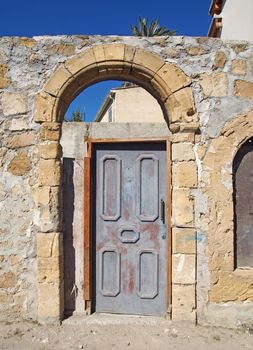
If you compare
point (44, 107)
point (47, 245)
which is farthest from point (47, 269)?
point (44, 107)

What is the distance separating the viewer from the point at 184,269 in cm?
359

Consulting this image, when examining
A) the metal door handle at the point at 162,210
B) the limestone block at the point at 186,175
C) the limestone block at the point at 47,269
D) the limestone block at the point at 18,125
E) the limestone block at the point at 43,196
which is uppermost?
the limestone block at the point at 18,125

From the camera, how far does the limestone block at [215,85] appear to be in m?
3.63

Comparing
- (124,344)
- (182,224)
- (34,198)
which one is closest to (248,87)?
(182,224)

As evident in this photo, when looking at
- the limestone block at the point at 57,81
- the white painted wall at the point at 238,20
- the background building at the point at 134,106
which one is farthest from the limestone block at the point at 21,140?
the background building at the point at 134,106

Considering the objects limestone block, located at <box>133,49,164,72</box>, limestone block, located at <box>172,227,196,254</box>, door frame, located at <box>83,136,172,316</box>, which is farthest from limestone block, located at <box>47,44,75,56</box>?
limestone block, located at <box>172,227,196,254</box>

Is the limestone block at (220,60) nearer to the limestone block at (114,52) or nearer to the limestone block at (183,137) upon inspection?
the limestone block at (183,137)

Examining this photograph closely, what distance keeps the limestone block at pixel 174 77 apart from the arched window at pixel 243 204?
3.05 ft

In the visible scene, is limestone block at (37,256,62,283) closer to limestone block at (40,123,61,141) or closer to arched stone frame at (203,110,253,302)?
limestone block at (40,123,61,141)

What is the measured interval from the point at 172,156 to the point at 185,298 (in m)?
1.48

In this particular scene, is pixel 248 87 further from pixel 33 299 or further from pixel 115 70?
pixel 33 299

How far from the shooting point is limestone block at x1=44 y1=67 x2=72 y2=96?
364 cm

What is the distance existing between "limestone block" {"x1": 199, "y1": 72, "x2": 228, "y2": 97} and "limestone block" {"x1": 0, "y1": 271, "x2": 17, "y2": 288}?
2.80m

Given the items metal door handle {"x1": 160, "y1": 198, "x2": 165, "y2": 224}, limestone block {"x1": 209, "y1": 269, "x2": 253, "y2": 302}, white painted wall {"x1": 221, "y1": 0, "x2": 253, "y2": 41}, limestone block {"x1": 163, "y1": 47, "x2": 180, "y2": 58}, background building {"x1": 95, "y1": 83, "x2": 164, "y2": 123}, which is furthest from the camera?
background building {"x1": 95, "y1": 83, "x2": 164, "y2": 123}
